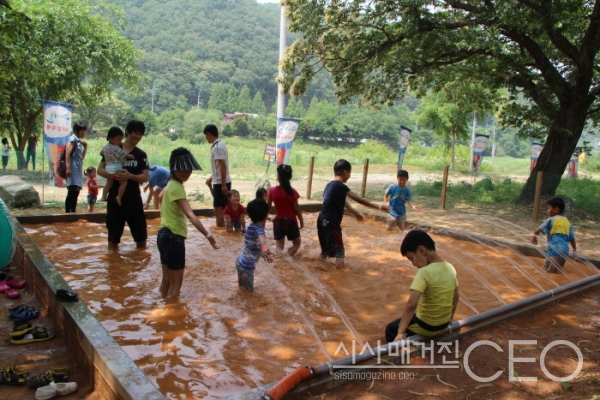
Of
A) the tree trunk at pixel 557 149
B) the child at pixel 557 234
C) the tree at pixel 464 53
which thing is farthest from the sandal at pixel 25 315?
the tree trunk at pixel 557 149

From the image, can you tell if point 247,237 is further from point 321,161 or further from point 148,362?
point 321,161

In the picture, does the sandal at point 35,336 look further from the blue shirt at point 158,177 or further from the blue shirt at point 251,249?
the blue shirt at point 158,177

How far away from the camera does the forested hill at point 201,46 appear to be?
11412 cm

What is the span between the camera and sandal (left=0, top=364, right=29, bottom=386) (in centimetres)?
362

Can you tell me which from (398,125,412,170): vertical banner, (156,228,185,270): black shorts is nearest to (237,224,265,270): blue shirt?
(156,228,185,270): black shorts

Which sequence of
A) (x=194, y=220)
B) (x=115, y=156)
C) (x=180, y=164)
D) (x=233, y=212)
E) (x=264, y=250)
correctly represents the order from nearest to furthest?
(x=194, y=220)
(x=180, y=164)
(x=264, y=250)
(x=115, y=156)
(x=233, y=212)

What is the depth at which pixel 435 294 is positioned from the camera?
4246 mm

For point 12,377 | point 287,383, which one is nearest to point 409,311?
point 287,383

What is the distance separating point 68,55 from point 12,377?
1977 cm

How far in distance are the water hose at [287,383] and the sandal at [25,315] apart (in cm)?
298

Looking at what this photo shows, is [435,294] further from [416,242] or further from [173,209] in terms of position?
[173,209]

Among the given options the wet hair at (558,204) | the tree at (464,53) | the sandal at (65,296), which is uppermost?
the tree at (464,53)

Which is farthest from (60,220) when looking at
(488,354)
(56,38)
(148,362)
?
Answer: (56,38)

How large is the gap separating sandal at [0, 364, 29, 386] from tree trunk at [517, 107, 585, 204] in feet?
48.4
